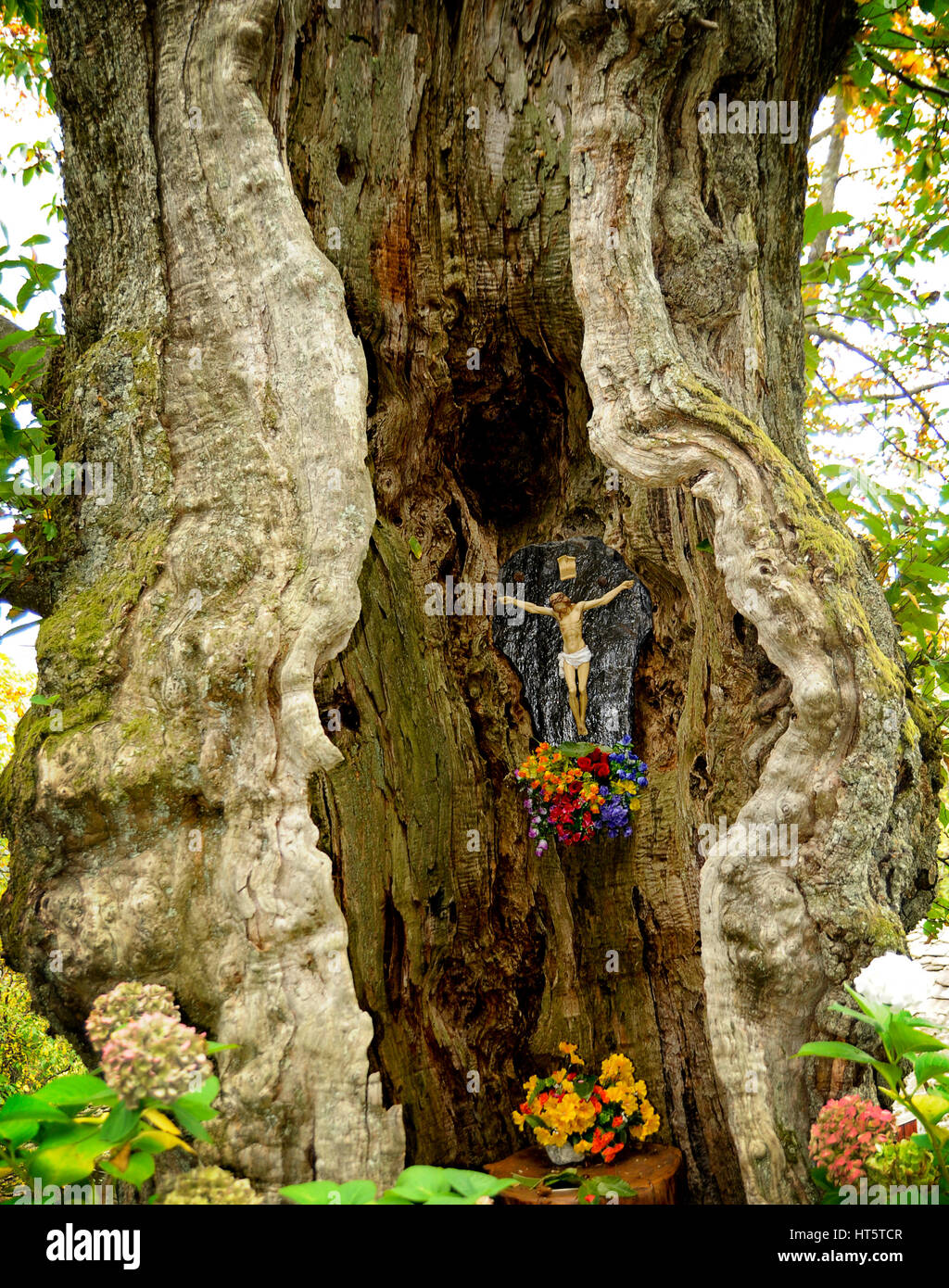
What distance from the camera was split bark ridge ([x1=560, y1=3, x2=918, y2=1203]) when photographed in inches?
108

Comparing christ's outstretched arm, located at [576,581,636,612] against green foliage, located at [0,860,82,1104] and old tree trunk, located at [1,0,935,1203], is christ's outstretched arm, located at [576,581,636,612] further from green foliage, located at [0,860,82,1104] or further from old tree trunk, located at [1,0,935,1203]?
green foliage, located at [0,860,82,1104]

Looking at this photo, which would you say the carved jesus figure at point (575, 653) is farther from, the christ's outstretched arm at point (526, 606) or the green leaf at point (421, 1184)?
the green leaf at point (421, 1184)

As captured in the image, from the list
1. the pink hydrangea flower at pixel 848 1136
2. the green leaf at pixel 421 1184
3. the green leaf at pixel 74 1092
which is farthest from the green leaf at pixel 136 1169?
the pink hydrangea flower at pixel 848 1136

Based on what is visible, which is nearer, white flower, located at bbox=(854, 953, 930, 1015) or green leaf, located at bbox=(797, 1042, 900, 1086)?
green leaf, located at bbox=(797, 1042, 900, 1086)

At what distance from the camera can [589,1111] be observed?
3.74m

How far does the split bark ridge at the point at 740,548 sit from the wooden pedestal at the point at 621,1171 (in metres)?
0.93

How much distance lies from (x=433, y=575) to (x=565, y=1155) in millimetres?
2506

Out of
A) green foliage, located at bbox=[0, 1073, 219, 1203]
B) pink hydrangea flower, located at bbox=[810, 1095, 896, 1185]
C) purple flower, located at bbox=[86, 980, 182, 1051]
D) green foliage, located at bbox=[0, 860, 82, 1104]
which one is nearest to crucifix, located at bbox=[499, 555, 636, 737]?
pink hydrangea flower, located at bbox=[810, 1095, 896, 1185]

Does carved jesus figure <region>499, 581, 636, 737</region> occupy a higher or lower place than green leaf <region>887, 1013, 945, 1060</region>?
higher

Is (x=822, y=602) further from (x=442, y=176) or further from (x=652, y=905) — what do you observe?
(x=442, y=176)

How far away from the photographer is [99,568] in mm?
3117

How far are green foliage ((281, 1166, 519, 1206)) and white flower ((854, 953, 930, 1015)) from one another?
932mm

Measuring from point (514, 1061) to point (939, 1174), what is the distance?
230cm
